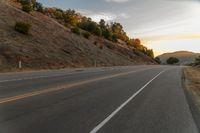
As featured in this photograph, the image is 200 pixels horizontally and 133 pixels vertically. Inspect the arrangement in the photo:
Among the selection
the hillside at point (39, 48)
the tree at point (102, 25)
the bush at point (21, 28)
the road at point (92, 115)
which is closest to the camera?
the road at point (92, 115)

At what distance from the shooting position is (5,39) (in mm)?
44938

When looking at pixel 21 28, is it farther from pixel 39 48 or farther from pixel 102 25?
pixel 102 25

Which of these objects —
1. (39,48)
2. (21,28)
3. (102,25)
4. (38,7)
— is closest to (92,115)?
(39,48)

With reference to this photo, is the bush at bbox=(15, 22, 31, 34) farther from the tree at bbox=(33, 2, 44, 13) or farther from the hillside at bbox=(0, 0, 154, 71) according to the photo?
the tree at bbox=(33, 2, 44, 13)

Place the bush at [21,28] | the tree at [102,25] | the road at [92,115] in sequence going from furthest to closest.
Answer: the tree at [102,25]
the bush at [21,28]
the road at [92,115]

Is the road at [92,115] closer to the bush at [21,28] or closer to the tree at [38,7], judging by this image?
the bush at [21,28]

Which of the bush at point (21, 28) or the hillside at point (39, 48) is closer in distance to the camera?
the hillside at point (39, 48)

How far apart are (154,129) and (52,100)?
5413 millimetres

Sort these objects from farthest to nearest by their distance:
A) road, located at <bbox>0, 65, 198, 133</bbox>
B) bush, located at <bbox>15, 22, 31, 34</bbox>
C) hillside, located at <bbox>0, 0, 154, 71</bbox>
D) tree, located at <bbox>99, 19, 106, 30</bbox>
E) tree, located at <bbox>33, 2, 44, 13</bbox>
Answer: tree, located at <bbox>99, 19, 106, 30</bbox> → tree, located at <bbox>33, 2, 44, 13</bbox> → bush, located at <bbox>15, 22, 31, 34</bbox> → hillside, located at <bbox>0, 0, 154, 71</bbox> → road, located at <bbox>0, 65, 198, 133</bbox>

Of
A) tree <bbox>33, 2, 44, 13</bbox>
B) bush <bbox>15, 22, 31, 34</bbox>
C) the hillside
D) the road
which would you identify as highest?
tree <bbox>33, 2, 44, 13</bbox>

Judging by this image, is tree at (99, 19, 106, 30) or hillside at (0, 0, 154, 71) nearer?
hillside at (0, 0, 154, 71)

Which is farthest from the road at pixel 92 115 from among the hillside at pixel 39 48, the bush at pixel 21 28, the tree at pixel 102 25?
the tree at pixel 102 25

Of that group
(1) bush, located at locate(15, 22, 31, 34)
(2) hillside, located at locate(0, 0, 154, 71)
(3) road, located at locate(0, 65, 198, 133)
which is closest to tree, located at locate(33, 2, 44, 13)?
(2) hillside, located at locate(0, 0, 154, 71)

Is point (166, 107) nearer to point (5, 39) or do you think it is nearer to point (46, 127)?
point (46, 127)
